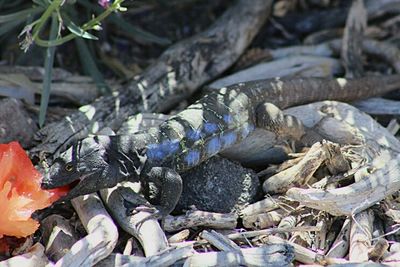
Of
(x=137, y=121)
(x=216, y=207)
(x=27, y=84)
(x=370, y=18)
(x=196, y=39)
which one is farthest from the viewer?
(x=370, y=18)

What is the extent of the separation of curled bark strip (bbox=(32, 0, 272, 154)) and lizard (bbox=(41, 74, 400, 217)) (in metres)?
0.53

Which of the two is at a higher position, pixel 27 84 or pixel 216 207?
pixel 27 84

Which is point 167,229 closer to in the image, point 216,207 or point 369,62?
point 216,207

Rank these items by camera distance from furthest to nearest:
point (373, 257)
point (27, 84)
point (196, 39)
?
point (196, 39), point (27, 84), point (373, 257)

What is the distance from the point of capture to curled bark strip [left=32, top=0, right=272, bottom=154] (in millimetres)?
4629

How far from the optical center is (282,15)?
20.3ft

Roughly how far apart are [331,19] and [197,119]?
7.29ft

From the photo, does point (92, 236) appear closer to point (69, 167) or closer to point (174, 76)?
point (69, 167)

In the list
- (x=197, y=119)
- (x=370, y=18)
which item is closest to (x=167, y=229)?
(x=197, y=119)

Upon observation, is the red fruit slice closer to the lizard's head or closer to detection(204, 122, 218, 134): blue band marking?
the lizard's head

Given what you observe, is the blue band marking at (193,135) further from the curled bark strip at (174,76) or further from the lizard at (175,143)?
the curled bark strip at (174,76)

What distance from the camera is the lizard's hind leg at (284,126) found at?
4.57 m

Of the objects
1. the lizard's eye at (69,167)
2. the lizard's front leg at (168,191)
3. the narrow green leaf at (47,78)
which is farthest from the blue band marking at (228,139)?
the narrow green leaf at (47,78)

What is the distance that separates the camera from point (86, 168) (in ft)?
12.8
